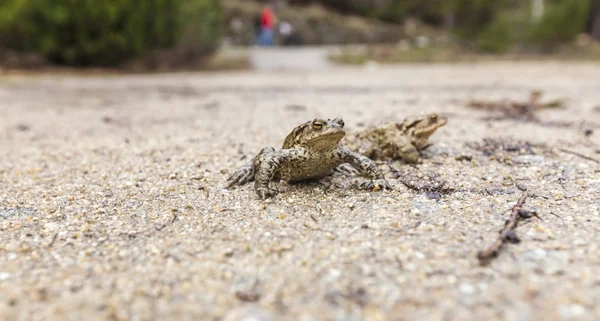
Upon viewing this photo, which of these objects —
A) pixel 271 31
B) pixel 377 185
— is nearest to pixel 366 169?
pixel 377 185

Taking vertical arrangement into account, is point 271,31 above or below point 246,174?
above

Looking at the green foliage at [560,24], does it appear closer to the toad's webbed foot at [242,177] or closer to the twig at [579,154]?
the twig at [579,154]

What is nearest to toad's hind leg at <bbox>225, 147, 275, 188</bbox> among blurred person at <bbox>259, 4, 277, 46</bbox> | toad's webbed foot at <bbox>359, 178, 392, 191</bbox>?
toad's webbed foot at <bbox>359, 178, 392, 191</bbox>

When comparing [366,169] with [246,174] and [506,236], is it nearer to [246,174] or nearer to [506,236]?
[246,174]

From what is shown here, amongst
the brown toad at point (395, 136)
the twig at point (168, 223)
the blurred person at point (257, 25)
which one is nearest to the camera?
the twig at point (168, 223)

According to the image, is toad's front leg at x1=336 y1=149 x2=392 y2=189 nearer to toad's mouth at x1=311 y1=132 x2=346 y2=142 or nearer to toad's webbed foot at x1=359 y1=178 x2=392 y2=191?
toad's webbed foot at x1=359 y1=178 x2=392 y2=191

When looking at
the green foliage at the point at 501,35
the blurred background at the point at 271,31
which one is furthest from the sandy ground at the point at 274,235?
the green foliage at the point at 501,35
